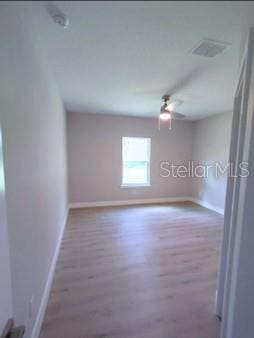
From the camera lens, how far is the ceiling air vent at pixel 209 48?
1.63 metres

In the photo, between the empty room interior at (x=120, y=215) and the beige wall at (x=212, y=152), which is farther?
the beige wall at (x=212, y=152)

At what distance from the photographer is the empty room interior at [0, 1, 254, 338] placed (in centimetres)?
89

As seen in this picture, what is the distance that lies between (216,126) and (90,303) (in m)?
4.55

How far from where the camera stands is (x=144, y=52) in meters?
1.81

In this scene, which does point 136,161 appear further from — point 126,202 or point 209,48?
point 209,48

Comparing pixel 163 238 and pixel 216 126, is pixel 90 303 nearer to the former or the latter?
pixel 163 238

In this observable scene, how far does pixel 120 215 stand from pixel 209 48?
137 inches

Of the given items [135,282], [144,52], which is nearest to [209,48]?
[144,52]

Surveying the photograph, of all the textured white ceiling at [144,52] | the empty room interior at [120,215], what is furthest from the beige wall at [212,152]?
the textured white ceiling at [144,52]

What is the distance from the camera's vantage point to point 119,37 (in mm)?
1587

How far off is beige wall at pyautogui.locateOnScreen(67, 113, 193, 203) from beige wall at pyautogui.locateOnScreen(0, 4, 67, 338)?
2.95m

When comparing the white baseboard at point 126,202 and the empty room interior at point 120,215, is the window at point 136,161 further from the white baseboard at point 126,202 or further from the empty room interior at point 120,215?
the empty room interior at point 120,215

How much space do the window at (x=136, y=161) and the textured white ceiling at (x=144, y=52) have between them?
5.99 ft

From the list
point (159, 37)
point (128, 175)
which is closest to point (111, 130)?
point (128, 175)
